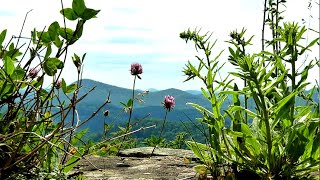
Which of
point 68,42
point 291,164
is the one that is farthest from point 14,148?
point 291,164

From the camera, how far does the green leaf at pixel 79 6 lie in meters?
2.53

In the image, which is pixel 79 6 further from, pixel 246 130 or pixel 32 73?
pixel 246 130

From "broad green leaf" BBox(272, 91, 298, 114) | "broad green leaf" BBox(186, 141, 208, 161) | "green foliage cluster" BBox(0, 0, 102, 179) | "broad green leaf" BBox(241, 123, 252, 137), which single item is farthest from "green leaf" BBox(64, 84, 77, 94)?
"broad green leaf" BBox(272, 91, 298, 114)

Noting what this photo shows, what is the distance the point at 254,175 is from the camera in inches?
110

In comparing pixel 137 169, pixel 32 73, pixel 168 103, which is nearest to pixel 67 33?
pixel 32 73

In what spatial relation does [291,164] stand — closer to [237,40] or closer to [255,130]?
[255,130]

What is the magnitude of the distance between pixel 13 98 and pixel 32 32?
0.41 m

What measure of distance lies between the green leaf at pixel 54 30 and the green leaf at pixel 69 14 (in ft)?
0.55

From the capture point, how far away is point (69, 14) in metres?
2.58

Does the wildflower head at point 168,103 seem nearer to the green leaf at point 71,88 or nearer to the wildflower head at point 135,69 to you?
the wildflower head at point 135,69

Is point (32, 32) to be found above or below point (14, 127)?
above

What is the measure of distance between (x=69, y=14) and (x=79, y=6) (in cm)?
8

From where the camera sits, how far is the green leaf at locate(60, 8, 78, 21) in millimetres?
2568

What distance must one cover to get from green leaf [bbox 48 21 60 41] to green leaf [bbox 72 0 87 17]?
0.79 ft
